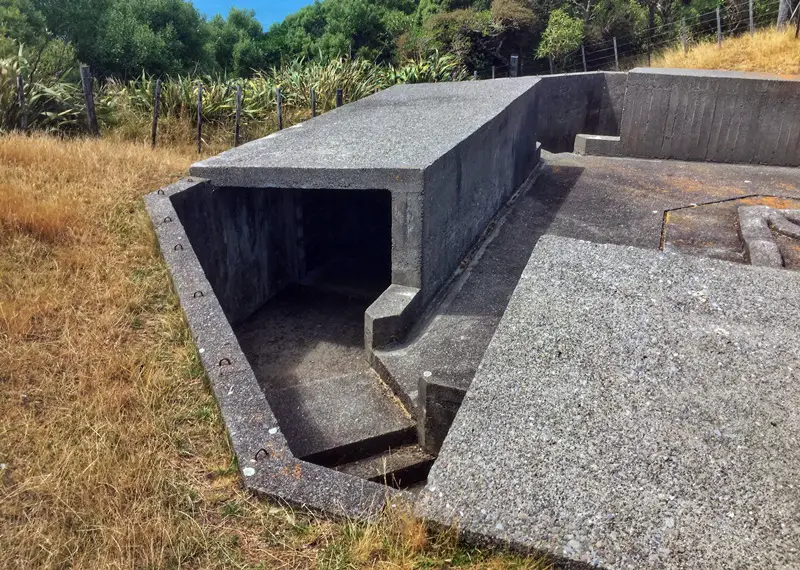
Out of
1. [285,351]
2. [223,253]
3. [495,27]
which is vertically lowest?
[285,351]

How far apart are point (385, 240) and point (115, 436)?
6070 mm

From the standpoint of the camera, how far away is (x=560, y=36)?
25.3 m

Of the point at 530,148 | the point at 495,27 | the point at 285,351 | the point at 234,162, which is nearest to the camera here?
the point at 234,162

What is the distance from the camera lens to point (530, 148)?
31.2 feet

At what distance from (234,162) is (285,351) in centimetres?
183

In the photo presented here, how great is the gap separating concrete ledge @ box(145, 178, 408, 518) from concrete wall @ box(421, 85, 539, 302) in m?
2.00

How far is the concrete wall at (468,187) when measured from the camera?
18.3ft

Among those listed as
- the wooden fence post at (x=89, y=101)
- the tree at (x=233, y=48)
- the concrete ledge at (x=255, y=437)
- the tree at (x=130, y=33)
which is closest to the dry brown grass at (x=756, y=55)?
the wooden fence post at (x=89, y=101)

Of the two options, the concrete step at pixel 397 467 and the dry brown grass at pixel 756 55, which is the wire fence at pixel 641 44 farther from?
the concrete step at pixel 397 467

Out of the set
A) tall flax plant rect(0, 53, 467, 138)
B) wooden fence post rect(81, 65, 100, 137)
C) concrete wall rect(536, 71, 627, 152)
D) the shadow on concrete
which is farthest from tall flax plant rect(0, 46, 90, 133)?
concrete wall rect(536, 71, 627, 152)

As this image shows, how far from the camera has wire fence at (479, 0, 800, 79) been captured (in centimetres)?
2283

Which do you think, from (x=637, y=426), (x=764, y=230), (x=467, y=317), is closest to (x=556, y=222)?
(x=764, y=230)

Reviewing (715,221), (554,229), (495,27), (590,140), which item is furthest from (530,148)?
(495,27)

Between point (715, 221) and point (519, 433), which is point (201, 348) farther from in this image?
point (715, 221)
